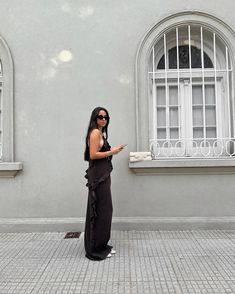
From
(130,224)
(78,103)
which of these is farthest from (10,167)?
(130,224)

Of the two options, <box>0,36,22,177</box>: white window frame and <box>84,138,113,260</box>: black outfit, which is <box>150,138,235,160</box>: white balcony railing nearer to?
<box>84,138,113,260</box>: black outfit

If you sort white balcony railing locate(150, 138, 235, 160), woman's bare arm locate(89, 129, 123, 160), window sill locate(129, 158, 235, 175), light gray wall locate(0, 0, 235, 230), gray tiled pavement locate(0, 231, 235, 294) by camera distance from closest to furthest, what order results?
1. gray tiled pavement locate(0, 231, 235, 294)
2. woman's bare arm locate(89, 129, 123, 160)
3. window sill locate(129, 158, 235, 175)
4. light gray wall locate(0, 0, 235, 230)
5. white balcony railing locate(150, 138, 235, 160)

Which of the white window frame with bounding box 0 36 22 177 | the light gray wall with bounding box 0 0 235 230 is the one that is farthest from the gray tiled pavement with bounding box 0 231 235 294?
the white window frame with bounding box 0 36 22 177

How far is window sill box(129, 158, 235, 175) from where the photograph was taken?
5340 millimetres

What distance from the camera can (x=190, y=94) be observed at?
573cm

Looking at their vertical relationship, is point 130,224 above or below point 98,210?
below

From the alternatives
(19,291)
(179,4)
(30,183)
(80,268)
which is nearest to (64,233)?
(30,183)

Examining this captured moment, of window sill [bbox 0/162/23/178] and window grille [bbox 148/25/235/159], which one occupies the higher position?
window grille [bbox 148/25/235/159]

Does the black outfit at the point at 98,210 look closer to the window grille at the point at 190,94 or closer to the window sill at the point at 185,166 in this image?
A: the window sill at the point at 185,166

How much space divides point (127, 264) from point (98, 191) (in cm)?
95

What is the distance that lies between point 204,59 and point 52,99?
2690 mm

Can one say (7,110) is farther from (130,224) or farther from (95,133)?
(130,224)

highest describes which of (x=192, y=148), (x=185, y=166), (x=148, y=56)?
(x=148, y=56)

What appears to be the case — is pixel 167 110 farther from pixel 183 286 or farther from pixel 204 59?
pixel 183 286
